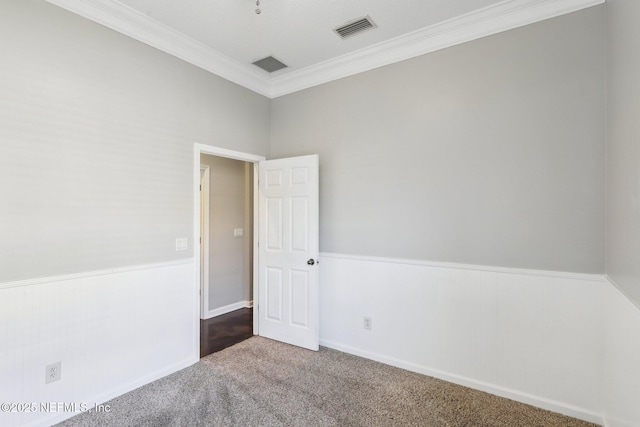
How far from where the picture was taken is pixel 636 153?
4.75 feet

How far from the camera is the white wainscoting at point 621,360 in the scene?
1.42 meters

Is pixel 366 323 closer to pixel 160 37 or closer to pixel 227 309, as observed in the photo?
pixel 227 309

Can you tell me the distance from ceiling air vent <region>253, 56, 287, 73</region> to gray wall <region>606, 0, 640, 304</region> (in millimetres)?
2715

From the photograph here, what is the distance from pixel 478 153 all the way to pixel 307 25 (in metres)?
1.85

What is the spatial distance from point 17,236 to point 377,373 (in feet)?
9.65

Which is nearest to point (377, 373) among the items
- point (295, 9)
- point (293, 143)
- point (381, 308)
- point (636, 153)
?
point (381, 308)

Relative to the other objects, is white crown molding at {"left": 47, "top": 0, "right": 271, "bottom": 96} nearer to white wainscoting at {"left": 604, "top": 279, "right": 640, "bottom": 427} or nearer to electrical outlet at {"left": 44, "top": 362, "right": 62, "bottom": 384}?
electrical outlet at {"left": 44, "top": 362, "right": 62, "bottom": 384}

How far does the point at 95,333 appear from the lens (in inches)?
89.3

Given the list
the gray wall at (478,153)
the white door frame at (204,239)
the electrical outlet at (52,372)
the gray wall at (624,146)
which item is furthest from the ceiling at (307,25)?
the electrical outlet at (52,372)

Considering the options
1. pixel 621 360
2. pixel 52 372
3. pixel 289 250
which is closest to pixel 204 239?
pixel 289 250

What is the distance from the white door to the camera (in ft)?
10.6

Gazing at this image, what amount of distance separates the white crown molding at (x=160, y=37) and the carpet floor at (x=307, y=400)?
2973 mm

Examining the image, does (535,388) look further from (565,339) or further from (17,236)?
(17,236)

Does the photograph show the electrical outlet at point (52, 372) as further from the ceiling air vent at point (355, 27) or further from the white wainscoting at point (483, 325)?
the ceiling air vent at point (355, 27)
